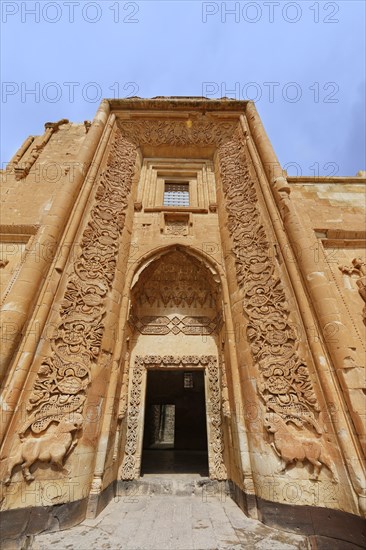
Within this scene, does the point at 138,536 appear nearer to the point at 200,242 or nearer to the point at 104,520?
the point at 104,520

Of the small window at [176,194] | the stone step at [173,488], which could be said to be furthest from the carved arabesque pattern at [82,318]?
the stone step at [173,488]

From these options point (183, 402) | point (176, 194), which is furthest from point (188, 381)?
point (176, 194)

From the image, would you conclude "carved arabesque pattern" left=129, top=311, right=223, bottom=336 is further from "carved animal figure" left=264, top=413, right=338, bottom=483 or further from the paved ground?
the paved ground

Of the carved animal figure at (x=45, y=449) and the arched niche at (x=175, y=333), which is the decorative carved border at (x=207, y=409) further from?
the carved animal figure at (x=45, y=449)

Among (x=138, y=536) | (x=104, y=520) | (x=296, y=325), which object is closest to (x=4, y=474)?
(x=104, y=520)

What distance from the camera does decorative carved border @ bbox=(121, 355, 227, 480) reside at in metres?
5.12

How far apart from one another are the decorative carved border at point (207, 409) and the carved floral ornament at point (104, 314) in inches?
14.8

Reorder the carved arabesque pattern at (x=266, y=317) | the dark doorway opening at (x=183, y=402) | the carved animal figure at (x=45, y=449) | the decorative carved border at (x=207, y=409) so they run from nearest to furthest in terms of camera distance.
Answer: the carved animal figure at (x=45, y=449) < the carved arabesque pattern at (x=266, y=317) < the decorative carved border at (x=207, y=409) < the dark doorway opening at (x=183, y=402)

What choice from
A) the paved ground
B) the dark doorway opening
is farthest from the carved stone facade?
the dark doorway opening

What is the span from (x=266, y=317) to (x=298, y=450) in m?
2.16

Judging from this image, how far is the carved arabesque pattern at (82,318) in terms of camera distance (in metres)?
3.90

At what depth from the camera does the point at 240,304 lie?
17.6 ft

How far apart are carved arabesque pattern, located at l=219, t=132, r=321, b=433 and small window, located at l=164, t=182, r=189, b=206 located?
1723 millimetres

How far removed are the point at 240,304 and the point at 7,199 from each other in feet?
21.9
